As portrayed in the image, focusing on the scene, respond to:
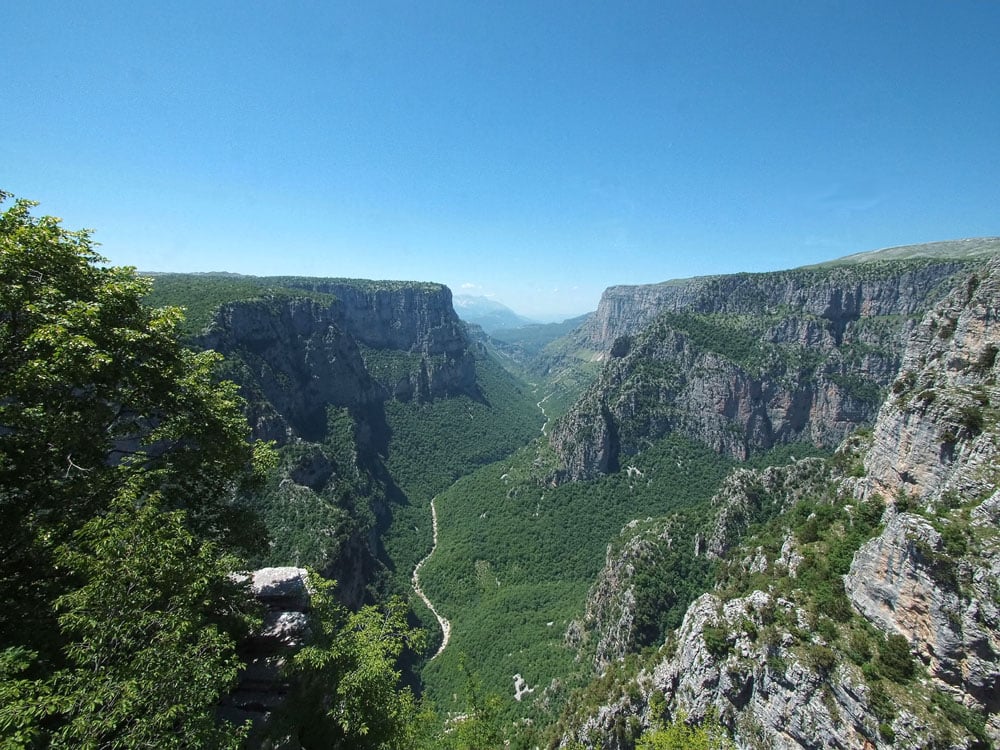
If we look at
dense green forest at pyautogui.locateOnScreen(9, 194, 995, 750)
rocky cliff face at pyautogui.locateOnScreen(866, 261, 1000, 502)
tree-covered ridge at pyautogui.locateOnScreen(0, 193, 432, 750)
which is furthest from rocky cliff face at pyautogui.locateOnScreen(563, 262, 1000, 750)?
tree-covered ridge at pyautogui.locateOnScreen(0, 193, 432, 750)

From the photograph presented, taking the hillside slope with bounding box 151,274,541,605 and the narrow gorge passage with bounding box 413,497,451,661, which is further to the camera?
the narrow gorge passage with bounding box 413,497,451,661

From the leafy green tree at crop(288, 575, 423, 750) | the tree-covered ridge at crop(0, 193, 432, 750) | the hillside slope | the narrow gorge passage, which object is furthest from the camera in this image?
the narrow gorge passage

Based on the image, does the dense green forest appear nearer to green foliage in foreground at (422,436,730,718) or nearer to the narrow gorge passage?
green foliage in foreground at (422,436,730,718)

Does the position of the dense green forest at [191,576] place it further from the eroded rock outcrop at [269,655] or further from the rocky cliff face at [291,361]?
the rocky cliff face at [291,361]

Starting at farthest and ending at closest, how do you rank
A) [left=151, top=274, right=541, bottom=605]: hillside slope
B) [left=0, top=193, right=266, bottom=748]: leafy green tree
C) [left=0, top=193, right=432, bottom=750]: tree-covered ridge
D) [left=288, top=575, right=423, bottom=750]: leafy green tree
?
[left=151, top=274, right=541, bottom=605]: hillside slope
[left=288, top=575, right=423, bottom=750]: leafy green tree
[left=0, top=193, right=432, bottom=750]: tree-covered ridge
[left=0, top=193, right=266, bottom=748]: leafy green tree

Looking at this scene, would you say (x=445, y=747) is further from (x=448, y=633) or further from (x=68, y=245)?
(x=448, y=633)
